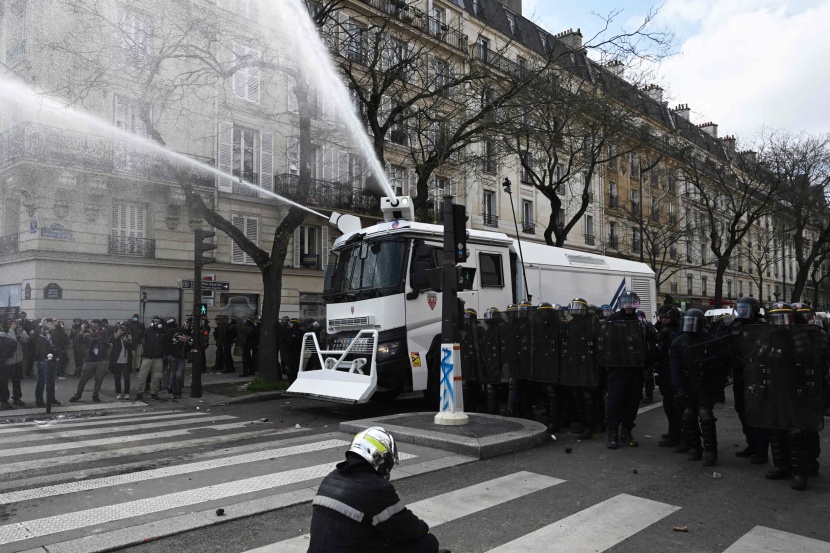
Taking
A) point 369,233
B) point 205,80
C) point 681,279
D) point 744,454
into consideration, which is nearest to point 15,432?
point 369,233

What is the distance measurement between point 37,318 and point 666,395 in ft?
57.6

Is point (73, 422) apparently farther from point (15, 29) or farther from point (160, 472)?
point (15, 29)

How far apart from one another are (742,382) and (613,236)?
3728cm

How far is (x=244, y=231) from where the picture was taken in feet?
79.2

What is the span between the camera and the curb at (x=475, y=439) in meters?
7.15

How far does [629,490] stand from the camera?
19.4ft

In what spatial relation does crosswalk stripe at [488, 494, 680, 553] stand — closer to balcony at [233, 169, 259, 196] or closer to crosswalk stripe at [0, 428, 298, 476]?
crosswalk stripe at [0, 428, 298, 476]

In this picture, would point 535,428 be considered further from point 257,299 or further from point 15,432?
point 257,299

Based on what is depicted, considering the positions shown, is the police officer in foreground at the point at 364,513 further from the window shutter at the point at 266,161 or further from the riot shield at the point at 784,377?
the window shutter at the point at 266,161

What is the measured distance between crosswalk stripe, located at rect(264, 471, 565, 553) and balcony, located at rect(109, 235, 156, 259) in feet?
58.5

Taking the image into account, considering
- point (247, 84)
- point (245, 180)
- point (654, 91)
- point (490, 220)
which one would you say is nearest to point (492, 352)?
point (247, 84)

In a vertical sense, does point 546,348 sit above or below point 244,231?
below

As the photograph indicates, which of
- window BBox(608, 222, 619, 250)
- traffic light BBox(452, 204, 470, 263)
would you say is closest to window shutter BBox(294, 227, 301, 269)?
traffic light BBox(452, 204, 470, 263)

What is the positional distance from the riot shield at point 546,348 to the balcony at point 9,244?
16.5 meters
